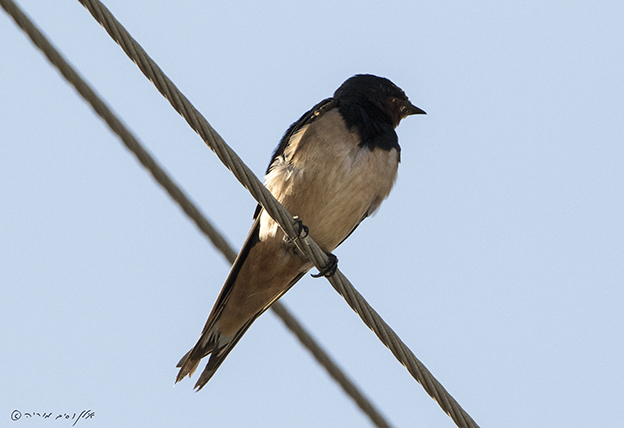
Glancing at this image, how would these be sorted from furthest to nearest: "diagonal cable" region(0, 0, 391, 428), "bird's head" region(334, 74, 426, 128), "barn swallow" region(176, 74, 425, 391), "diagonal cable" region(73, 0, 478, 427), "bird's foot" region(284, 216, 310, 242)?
1. "bird's head" region(334, 74, 426, 128)
2. "barn swallow" region(176, 74, 425, 391)
3. "bird's foot" region(284, 216, 310, 242)
4. "diagonal cable" region(0, 0, 391, 428)
5. "diagonal cable" region(73, 0, 478, 427)

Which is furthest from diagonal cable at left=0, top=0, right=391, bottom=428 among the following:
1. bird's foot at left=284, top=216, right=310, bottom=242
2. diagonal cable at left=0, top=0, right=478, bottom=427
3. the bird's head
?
the bird's head

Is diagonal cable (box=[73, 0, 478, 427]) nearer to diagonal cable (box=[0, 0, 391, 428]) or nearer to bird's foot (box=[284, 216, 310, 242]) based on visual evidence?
bird's foot (box=[284, 216, 310, 242])

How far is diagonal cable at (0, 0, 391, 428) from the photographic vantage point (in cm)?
404

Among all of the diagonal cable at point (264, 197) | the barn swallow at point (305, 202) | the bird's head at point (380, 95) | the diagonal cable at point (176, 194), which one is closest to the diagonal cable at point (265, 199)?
the diagonal cable at point (264, 197)

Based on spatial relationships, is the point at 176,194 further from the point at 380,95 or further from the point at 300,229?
the point at 380,95

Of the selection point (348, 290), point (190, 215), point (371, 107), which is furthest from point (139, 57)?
point (371, 107)

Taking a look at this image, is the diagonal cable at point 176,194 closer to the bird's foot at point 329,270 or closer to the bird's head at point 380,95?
the bird's foot at point 329,270

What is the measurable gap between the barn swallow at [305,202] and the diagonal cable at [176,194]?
21.6 inches

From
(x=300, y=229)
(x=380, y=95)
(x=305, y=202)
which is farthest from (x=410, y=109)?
(x=300, y=229)

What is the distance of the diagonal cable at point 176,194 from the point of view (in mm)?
4035

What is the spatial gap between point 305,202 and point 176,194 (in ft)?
4.34

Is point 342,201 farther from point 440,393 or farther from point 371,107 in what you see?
point 440,393

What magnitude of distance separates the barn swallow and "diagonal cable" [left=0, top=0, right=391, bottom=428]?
0.55 metres

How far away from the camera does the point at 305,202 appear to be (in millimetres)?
5723
